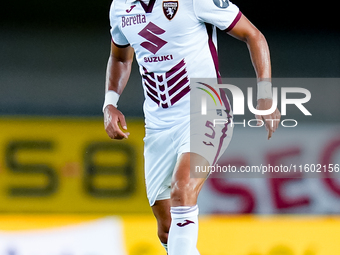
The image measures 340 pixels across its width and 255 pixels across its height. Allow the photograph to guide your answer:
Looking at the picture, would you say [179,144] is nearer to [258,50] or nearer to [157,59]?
[157,59]

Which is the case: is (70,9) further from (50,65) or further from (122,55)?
(122,55)

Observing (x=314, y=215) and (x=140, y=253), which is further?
(x=314, y=215)

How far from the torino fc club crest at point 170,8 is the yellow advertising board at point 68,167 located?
2.32 m

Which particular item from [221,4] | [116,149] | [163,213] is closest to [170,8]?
[221,4]

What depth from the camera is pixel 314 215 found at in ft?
13.4

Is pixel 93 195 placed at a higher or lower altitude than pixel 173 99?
lower

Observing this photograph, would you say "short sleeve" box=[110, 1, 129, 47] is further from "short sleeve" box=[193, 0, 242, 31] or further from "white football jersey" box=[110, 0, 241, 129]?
"short sleeve" box=[193, 0, 242, 31]

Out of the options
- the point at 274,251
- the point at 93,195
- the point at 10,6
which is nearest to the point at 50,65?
the point at 10,6

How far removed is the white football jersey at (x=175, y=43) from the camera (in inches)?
81.3

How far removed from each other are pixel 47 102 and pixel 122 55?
2326 millimetres

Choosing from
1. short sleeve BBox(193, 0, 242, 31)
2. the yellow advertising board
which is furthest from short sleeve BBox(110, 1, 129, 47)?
the yellow advertising board

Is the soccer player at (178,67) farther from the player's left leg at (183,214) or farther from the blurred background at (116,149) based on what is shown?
Answer: the blurred background at (116,149)

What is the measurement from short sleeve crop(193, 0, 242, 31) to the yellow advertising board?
235 cm

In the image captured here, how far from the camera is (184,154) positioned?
1.95 m
